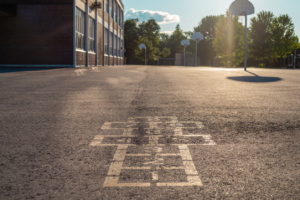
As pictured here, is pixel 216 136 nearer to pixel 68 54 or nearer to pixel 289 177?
pixel 289 177

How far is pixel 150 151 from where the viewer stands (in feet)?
8.89

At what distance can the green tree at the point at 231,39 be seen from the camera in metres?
54.8

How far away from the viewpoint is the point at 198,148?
2.80 meters

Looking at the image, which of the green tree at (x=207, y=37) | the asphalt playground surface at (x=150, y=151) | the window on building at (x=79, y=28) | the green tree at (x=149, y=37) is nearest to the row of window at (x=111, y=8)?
the window on building at (x=79, y=28)

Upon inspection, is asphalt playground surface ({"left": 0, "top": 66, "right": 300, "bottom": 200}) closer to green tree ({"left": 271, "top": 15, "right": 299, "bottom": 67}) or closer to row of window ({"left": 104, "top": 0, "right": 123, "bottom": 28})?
row of window ({"left": 104, "top": 0, "right": 123, "bottom": 28})

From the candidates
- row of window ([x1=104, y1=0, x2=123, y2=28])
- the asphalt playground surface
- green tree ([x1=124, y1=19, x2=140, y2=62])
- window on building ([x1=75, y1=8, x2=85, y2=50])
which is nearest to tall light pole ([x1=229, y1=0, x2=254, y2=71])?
window on building ([x1=75, y1=8, x2=85, y2=50])

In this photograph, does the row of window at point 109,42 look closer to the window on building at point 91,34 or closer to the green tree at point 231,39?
the window on building at point 91,34

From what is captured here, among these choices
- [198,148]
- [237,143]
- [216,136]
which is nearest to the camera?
[198,148]

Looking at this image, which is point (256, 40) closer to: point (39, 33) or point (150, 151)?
point (39, 33)

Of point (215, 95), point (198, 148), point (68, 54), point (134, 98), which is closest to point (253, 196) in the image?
point (198, 148)

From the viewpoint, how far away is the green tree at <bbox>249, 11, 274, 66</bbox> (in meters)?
53.1

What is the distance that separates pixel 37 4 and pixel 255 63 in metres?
46.1

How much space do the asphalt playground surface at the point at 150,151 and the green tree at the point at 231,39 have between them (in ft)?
172

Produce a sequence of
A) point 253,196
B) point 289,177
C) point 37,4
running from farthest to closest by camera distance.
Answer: point 37,4 < point 289,177 < point 253,196
